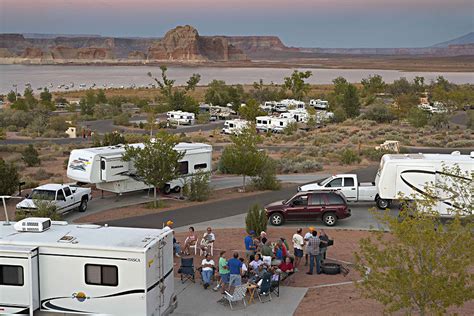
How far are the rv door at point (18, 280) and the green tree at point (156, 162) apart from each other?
11.7 m

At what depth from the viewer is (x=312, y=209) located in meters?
20.4

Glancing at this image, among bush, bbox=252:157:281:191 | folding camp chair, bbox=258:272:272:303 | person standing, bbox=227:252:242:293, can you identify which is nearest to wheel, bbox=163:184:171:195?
bush, bbox=252:157:281:191

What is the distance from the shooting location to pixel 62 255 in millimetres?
11367

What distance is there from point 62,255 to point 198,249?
255 inches

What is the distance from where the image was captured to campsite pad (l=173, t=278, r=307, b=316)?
13.0 m

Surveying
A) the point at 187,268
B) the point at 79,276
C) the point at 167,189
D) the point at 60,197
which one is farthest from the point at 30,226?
the point at 167,189

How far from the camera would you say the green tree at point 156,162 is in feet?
75.4

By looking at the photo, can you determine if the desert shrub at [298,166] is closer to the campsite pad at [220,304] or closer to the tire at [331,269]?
the tire at [331,269]

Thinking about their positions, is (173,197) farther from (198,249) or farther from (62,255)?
(62,255)

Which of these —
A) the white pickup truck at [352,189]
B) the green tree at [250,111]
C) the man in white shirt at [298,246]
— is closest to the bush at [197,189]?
the white pickup truck at [352,189]

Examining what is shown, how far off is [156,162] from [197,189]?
8.32 feet

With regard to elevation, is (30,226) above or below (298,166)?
above

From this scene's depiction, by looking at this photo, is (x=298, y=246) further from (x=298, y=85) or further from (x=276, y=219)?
(x=298, y=85)

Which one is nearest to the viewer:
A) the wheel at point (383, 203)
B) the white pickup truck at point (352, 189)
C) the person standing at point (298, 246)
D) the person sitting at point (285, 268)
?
the person sitting at point (285, 268)
